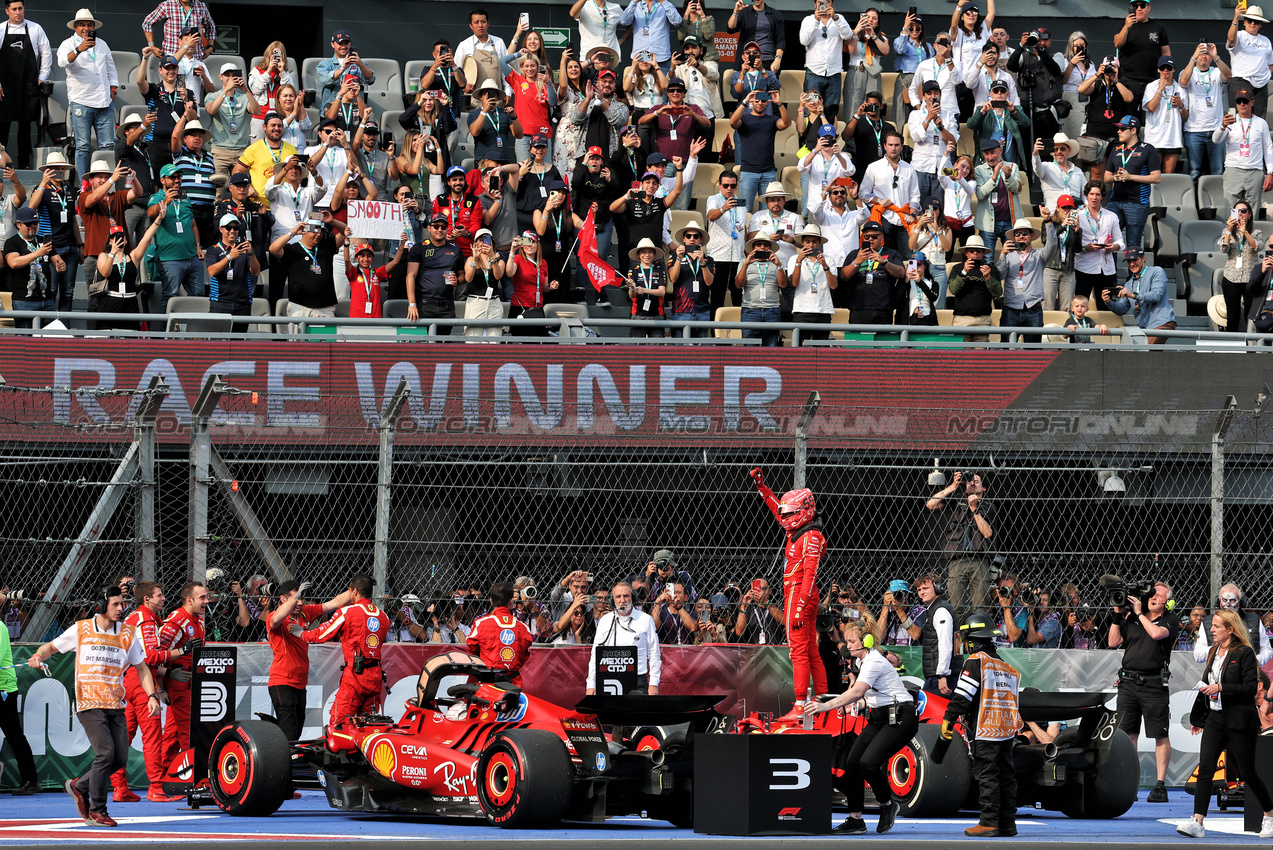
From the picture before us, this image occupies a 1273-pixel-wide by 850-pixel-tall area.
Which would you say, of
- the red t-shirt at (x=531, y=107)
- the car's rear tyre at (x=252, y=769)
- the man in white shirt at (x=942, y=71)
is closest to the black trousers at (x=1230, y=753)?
the car's rear tyre at (x=252, y=769)

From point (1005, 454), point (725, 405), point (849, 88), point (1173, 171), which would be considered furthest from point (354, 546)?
point (1173, 171)

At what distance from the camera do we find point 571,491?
13500mm

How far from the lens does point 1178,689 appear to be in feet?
45.0

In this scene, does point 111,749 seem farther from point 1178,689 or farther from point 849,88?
point 849,88

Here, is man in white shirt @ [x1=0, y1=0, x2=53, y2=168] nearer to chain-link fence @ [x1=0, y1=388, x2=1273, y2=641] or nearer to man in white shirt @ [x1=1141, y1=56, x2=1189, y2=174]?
chain-link fence @ [x1=0, y1=388, x2=1273, y2=641]

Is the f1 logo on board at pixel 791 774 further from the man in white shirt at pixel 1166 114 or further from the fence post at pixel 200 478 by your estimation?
the man in white shirt at pixel 1166 114

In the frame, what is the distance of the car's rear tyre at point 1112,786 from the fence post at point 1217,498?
1.97 metres

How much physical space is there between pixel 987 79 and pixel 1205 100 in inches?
109

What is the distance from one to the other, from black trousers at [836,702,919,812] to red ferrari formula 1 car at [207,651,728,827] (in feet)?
3.09

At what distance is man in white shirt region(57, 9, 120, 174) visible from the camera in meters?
18.4

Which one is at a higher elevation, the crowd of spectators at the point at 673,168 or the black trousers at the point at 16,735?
the crowd of spectators at the point at 673,168

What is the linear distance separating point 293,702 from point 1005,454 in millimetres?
6498

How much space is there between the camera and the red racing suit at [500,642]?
38.6 ft

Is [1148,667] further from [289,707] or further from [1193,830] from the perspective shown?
[289,707]
